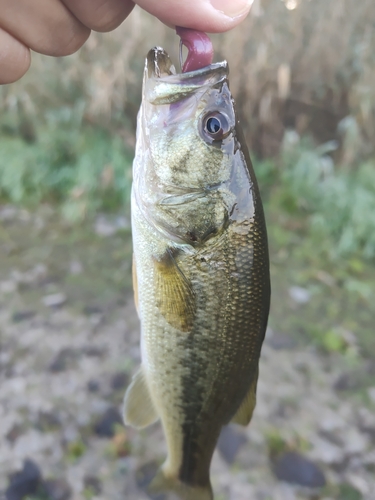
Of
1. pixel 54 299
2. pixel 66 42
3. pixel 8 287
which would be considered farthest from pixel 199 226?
pixel 8 287

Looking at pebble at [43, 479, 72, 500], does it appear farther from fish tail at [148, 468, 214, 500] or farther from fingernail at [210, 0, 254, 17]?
fingernail at [210, 0, 254, 17]

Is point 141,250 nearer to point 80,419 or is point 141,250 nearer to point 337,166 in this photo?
point 80,419

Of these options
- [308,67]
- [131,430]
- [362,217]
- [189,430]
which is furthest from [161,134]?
[308,67]

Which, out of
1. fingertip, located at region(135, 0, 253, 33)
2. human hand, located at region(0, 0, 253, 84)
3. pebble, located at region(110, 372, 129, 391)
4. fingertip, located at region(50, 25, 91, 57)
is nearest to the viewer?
fingertip, located at region(135, 0, 253, 33)

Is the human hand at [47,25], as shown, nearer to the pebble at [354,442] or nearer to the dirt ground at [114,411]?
the dirt ground at [114,411]

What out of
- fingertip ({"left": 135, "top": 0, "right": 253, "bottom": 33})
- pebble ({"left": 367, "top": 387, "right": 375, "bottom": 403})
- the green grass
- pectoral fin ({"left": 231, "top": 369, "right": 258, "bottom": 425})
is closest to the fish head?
fingertip ({"left": 135, "top": 0, "right": 253, "bottom": 33})

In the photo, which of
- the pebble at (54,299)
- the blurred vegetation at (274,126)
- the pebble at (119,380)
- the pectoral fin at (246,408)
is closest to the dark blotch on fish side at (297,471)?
the pebble at (119,380)

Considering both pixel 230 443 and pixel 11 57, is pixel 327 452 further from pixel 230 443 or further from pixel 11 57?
pixel 11 57
